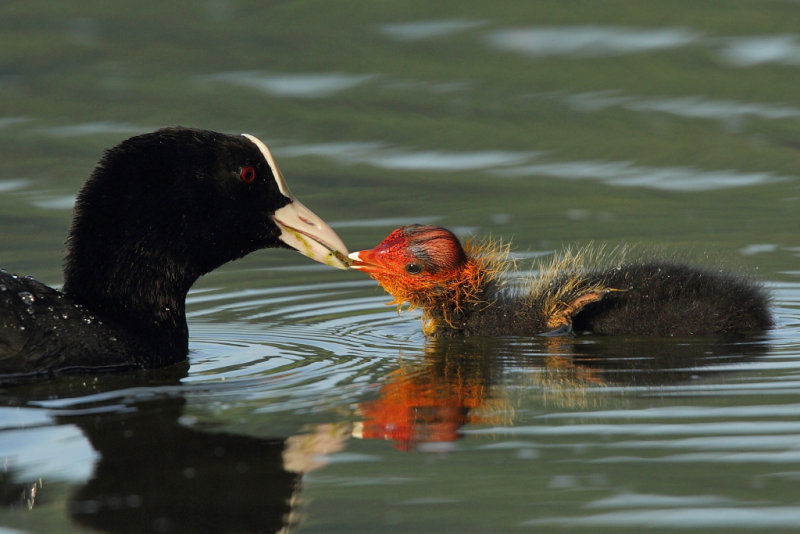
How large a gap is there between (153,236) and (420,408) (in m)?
1.84

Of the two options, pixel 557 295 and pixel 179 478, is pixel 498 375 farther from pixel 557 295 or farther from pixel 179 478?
pixel 179 478

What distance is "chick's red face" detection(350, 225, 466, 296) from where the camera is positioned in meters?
8.01

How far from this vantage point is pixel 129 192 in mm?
6805

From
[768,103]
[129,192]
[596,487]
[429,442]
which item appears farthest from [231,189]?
[768,103]

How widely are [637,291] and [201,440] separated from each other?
3.35m

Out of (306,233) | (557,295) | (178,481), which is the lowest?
(178,481)

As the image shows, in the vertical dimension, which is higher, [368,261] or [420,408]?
[368,261]

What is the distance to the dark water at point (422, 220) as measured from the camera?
4.65 m

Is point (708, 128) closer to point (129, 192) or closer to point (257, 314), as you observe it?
point (257, 314)

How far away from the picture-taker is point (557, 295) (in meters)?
7.86

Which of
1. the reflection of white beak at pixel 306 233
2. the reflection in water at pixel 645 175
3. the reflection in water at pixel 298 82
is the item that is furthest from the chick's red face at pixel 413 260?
the reflection in water at pixel 298 82

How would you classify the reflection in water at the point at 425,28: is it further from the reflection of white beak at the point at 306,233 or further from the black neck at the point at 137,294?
the black neck at the point at 137,294

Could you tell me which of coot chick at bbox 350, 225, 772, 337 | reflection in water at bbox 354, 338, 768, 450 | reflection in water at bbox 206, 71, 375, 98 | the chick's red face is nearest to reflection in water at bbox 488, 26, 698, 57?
reflection in water at bbox 206, 71, 375, 98

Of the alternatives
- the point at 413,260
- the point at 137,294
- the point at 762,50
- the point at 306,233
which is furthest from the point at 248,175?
the point at 762,50
